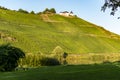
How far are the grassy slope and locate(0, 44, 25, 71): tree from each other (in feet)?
252

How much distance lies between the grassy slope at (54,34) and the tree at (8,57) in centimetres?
7675

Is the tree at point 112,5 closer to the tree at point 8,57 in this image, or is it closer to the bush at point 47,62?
the tree at point 8,57

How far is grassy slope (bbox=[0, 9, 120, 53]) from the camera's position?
13250 cm

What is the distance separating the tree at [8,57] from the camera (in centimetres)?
4197

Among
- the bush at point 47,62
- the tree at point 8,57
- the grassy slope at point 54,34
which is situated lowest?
the bush at point 47,62

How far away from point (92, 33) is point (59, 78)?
146671 millimetres

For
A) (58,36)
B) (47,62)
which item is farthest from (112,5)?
(58,36)

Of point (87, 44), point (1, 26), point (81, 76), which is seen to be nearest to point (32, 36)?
point (1, 26)

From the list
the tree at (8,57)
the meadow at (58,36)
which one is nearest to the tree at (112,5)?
the tree at (8,57)

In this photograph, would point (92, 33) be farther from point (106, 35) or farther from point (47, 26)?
point (47, 26)

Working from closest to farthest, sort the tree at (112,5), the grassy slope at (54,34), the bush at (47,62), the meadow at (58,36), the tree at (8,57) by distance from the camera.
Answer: the tree at (112,5) < the tree at (8,57) < the bush at (47,62) < the meadow at (58,36) < the grassy slope at (54,34)

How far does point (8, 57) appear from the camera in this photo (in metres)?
42.5

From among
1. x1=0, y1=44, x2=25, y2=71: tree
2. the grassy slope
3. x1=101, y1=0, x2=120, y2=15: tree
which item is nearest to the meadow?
the grassy slope

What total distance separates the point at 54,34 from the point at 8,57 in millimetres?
108833
